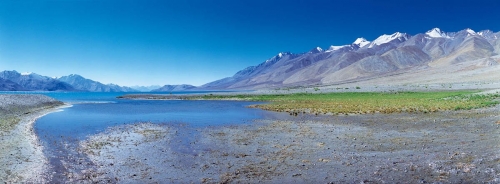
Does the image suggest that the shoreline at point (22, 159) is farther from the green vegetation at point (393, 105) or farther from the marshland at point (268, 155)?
the green vegetation at point (393, 105)

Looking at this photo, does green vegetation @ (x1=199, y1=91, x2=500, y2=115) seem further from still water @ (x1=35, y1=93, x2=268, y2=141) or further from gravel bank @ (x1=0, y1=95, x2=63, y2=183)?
gravel bank @ (x1=0, y1=95, x2=63, y2=183)

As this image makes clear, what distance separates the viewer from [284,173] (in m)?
12.8

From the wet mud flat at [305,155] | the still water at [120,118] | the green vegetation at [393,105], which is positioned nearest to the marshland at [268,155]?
the wet mud flat at [305,155]

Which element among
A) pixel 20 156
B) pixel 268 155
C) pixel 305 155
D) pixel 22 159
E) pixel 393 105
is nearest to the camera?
pixel 22 159

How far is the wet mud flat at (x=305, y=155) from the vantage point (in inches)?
477

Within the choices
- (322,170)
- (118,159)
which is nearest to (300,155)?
(322,170)

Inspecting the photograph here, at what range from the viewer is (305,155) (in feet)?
51.5

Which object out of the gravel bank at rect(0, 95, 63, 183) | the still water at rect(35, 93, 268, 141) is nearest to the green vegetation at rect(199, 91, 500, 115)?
the still water at rect(35, 93, 268, 141)

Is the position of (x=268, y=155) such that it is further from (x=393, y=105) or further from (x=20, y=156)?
(x=393, y=105)

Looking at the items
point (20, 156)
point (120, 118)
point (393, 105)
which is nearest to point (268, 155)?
point (20, 156)

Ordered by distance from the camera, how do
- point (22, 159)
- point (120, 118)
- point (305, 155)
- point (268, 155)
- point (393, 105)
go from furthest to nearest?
point (393, 105) → point (120, 118) → point (268, 155) → point (305, 155) → point (22, 159)

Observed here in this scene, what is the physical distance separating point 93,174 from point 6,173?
11.5 ft

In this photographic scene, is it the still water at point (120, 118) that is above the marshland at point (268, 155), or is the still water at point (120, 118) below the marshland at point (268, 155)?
above

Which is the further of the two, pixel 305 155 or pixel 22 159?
pixel 305 155
